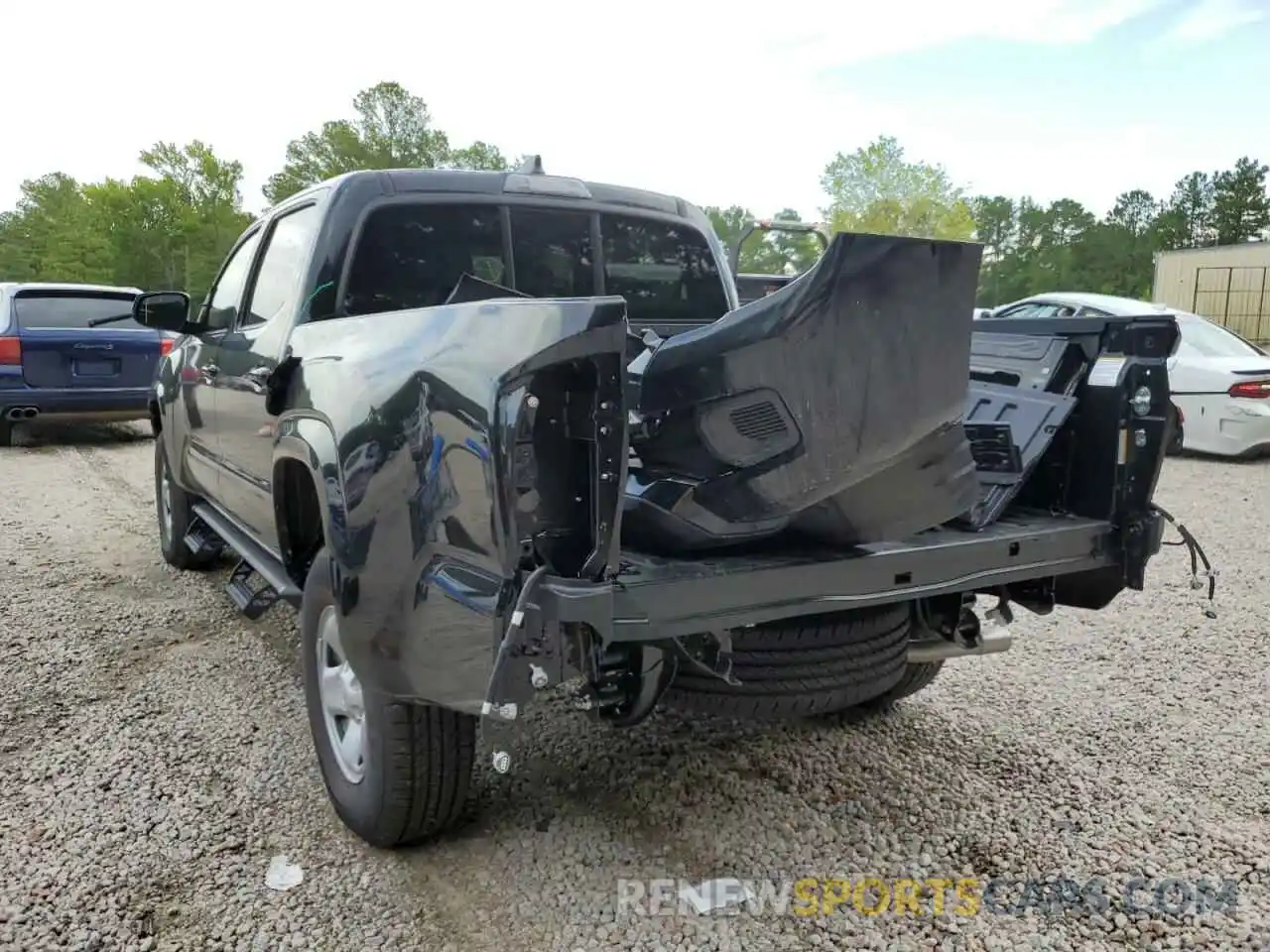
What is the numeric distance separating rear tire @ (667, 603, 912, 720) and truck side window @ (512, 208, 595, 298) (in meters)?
1.69

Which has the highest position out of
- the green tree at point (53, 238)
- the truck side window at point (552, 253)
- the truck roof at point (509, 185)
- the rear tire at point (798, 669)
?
the green tree at point (53, 238)

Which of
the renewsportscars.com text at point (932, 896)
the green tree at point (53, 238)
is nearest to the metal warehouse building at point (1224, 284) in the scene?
the renewsportscars.com text at point (932, 896)

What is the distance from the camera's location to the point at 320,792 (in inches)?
118

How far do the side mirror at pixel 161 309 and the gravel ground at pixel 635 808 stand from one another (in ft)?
4.82

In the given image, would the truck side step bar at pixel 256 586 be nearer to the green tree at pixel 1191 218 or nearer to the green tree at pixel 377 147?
the green tree at pixel 377 147

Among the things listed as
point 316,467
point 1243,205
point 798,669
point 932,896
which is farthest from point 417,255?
point 1243,205

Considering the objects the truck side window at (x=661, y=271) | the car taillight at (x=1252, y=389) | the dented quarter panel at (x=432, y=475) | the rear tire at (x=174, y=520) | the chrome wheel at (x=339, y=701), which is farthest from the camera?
the car taillight at (x=1252, y=389)

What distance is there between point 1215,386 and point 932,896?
29.7ft

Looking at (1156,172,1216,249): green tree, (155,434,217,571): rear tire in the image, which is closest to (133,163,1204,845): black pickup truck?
(155,434,217,571): rear tire

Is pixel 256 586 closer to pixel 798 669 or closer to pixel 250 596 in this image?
pixel 250 596

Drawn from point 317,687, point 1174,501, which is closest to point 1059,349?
point 317,687

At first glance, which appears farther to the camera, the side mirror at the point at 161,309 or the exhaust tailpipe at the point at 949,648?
the side mirror at the point at 161,309

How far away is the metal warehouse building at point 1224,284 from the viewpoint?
24.2 meters

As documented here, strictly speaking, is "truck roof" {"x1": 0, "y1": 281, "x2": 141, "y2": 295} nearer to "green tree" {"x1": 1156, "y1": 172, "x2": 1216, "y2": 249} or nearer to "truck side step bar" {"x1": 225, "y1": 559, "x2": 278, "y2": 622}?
"truck side step bar" {"x1": 225, "y1": 559, "x2": 278, "y2": 622}
